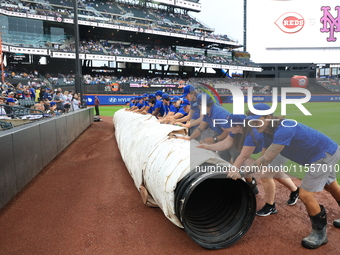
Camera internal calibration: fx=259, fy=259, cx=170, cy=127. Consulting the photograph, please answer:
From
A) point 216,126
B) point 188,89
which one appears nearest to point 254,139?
point 216,126

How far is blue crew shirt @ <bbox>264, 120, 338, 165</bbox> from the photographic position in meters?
2.79

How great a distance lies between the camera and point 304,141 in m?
2.89

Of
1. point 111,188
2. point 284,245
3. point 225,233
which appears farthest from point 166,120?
point 284,245

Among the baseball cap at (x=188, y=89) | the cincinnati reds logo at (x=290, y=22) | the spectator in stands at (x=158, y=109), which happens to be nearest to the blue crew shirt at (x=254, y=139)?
the baseball cap at (x=188, y=89)

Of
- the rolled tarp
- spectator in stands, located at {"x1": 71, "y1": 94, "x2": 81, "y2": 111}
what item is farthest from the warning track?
spectator in stands, located at {"x1": 71, "y1": 94, "x2": 81, "y2": 111}

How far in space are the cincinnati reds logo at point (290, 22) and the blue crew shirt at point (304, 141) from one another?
9.87 feet

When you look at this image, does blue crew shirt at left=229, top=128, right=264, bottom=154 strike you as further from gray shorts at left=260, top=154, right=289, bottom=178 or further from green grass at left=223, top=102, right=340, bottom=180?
green grass at left=223, top=102, right=340, bottom=180

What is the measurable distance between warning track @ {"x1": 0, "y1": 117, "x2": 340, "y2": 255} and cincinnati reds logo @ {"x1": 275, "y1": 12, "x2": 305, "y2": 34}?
9.91ft

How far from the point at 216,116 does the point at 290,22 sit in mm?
2657

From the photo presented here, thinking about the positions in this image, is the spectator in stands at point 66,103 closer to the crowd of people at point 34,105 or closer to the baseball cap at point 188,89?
the crowd of people at point 34,105

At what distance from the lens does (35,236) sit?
130 inches

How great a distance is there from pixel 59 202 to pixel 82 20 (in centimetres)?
3668

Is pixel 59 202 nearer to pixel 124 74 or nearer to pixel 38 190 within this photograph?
pixel 38 190

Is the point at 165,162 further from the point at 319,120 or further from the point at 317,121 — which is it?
the point at 319,120
